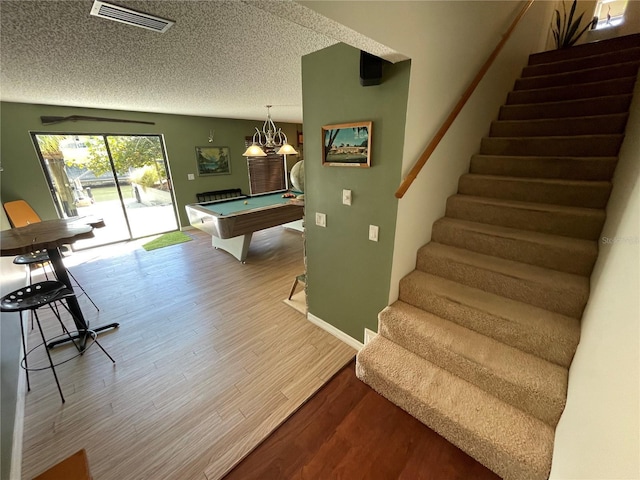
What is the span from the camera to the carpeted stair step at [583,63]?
267cm

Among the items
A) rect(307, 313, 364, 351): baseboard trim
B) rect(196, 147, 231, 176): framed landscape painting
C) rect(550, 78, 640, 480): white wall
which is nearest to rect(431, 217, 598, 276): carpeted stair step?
rect(550, 78, 640, 480): white wall

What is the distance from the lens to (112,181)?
4840mm

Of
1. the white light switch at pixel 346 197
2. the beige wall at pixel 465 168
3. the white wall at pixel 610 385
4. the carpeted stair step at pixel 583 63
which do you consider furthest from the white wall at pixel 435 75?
the white wall at pixel 610 385

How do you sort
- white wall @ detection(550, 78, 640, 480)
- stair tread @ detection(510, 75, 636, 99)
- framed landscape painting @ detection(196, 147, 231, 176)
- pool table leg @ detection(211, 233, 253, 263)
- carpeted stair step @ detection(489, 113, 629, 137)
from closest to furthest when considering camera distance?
white wall @ detection(550, 78, 640, 480) < carpeted stair step @ detection(489, 113, 629, 137) < stair tread @ detection(510, 75, 636, 99) < pool table leg @ detection(211, 233, 253, 263) < framed landscape painting @ detection(196, 147, 231, 176)

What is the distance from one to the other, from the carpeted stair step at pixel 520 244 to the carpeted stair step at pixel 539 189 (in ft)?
1.10

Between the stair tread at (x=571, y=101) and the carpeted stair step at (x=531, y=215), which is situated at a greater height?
the stair tread at (x=571, y=101)

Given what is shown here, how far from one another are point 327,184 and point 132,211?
5.08 metres

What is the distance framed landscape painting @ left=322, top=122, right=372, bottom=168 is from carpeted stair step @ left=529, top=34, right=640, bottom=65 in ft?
10.9

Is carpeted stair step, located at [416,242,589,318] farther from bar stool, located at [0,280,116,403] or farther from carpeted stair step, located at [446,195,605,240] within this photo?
bar stool, located at [0,280,116,403]

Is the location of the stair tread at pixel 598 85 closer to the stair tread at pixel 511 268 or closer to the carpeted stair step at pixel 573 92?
the carpeted stair step at pixel 573 92

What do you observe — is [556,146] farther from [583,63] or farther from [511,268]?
[583,63]

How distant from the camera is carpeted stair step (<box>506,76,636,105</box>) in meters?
2.40

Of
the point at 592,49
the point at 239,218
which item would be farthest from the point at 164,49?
the point at 592,49

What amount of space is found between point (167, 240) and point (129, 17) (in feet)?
14.4
